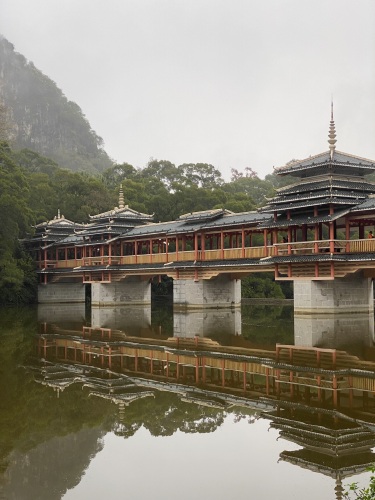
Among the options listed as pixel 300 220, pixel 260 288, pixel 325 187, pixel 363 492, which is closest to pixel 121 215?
pixel 260 288

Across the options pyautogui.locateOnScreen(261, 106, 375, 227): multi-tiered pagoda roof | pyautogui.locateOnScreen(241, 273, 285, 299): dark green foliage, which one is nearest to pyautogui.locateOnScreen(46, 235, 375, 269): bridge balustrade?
pyautogui.locateOnScreen(261, 106, 375, 227): multi-tiered pagoda roof

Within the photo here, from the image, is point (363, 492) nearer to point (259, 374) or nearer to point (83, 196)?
point (259, 374)

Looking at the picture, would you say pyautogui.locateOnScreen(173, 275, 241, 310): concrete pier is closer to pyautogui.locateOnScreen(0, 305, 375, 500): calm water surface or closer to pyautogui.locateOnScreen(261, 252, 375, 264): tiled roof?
pyautogui.locateOnScreen(261, 252, 375, 264): tiled roof

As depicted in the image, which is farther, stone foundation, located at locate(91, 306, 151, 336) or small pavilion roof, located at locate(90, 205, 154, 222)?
small pavilion roof, located at locate(90, 205, 154, 222)

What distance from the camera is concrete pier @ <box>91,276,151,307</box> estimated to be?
148 feet

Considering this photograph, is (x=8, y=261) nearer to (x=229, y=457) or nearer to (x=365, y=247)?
(x=365, y=247)

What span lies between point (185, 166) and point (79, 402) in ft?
258

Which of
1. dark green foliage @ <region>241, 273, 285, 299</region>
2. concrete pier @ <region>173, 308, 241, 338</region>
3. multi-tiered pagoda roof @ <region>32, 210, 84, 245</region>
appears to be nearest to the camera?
concrete pier @ <region>173, 308, 241, 338</region>

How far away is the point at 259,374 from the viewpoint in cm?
1576

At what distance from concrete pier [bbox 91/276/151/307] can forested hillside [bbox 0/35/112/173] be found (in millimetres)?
83900

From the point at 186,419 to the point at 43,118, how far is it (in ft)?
443

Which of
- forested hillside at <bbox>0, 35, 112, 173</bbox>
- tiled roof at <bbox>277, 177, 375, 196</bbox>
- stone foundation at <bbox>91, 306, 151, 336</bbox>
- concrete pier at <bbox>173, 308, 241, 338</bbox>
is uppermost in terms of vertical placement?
forested hillside at <bbox>0, 35, 112, 173</bbox>

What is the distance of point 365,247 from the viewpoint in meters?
28.5

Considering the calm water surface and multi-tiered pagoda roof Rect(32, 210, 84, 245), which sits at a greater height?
multi-tiered pagoda roof Rect(32, 210, 84, 245)
